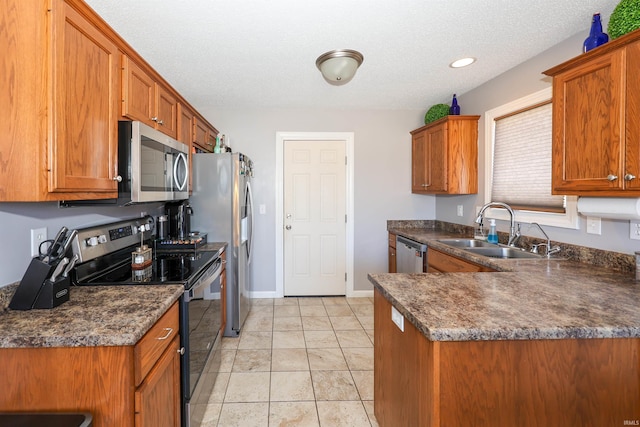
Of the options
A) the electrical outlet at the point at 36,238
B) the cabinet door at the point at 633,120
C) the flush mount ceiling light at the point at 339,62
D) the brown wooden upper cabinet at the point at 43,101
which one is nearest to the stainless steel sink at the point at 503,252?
the cabinet door at the point at 633,120

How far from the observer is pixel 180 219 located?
2703mm

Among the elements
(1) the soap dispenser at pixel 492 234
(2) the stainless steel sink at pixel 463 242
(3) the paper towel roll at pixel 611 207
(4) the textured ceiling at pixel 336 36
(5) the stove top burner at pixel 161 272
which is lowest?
(5) the stove top burner at pixel 161 272

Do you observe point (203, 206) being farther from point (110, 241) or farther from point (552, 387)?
point (552, 387)

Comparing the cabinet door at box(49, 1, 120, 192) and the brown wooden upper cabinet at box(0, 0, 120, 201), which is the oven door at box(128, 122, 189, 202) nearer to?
the cabinet door at box(49, 1, 120, 192)

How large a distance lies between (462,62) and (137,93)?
93.7 inches

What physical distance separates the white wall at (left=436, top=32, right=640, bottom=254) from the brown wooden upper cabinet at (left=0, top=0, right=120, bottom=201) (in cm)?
280

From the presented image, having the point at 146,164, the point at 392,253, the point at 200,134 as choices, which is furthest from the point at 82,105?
the point at 392,253

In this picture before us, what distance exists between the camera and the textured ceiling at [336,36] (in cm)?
179

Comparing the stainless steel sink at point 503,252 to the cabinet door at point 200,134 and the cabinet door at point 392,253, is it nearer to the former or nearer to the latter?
the cabinet door at point 392,253

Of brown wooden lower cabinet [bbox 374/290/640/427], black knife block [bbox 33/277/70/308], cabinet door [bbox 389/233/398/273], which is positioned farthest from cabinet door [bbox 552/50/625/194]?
black knife block [bbox 33/277/70/308]

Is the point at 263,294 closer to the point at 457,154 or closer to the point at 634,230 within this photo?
the point at 457,154

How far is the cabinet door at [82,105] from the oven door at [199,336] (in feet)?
2.30

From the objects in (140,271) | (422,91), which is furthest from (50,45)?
(422,91)

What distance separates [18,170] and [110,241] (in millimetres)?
913
